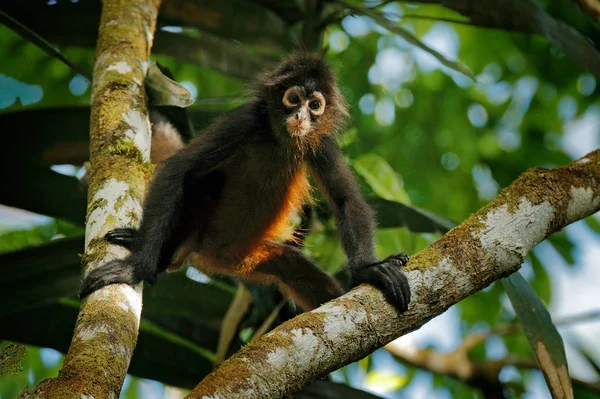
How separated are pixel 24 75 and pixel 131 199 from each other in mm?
3584

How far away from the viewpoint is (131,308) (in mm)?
2682

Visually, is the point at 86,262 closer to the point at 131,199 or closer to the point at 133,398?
the point at 131,199

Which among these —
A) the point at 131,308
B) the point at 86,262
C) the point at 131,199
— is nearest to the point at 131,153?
the point at 131,199

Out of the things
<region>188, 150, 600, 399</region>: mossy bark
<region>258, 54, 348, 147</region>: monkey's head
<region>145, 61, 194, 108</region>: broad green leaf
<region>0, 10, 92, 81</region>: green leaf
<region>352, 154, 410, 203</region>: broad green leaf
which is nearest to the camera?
<region>188, 150, 600, 399</region>: mossy bark

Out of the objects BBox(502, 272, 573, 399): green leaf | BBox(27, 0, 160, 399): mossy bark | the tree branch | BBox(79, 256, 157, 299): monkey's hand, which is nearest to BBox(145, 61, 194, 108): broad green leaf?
BBox(27, 0, 160, 399): mossy bark

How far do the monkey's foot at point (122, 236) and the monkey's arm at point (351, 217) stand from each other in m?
1.19

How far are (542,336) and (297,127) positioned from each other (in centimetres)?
215

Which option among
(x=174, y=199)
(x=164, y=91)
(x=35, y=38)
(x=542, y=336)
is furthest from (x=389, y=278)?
(x=35, y=38)

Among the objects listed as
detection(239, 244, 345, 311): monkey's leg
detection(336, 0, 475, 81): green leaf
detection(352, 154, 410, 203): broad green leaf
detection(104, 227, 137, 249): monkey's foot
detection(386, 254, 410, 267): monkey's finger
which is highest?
detection(336, 0, 475, 81): green leaf

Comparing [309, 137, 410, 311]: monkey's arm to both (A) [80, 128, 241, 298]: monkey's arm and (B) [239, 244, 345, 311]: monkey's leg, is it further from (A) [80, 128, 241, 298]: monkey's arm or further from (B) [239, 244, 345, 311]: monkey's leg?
(A) [80, 128, 241, 298]: monkey's arm

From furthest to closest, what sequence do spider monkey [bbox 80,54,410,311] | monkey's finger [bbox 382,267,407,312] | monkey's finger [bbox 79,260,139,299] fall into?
1. spider monkey [bbox 80,54,410,311]
2. monkey's finger [bbox 79,260,139,299]
3. monkey's finger [bbox 382,267,407,312]

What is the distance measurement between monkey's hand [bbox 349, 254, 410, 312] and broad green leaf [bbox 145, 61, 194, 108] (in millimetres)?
1380

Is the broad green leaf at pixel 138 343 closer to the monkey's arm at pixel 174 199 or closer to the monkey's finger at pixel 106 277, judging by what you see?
the monkey's arm at pixel 174 199

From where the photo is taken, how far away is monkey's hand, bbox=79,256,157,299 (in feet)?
9.51
